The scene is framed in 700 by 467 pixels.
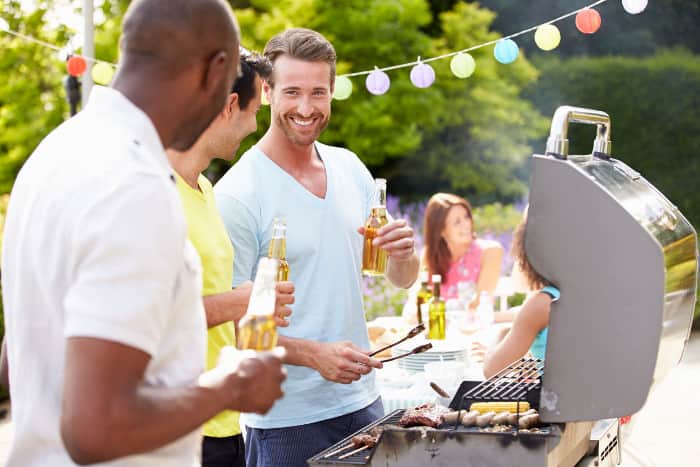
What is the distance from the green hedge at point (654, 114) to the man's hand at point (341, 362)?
1086 centimetres

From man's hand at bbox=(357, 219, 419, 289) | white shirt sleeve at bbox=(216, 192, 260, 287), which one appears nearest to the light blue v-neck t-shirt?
white shirt sleeve at bbox=(216, 192, 260, 287)

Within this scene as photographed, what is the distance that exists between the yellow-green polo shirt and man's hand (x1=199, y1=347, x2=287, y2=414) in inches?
35.3

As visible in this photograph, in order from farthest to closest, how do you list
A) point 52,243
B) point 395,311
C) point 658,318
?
point 395,311, point 658,318, point 52,243

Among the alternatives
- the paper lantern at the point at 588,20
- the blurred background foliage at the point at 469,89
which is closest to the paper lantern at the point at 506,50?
the paper lantern at the point at 588,20

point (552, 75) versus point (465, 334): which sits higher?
point (552, 75)

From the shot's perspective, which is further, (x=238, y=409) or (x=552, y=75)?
(x=552, y=75)

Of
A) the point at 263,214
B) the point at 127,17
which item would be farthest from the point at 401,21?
the point at 127,17

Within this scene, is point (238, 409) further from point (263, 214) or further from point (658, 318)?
point (263, 214)

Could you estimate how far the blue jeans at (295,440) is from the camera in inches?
111

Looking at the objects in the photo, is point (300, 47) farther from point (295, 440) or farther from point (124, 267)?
point (124, 267)

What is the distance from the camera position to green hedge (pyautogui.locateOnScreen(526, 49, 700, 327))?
1286 cm

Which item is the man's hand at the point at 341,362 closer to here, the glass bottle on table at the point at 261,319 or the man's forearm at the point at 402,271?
the man's forearm at the point at 402,271

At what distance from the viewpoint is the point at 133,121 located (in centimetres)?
145

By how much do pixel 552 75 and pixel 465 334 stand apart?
33.3 feet
